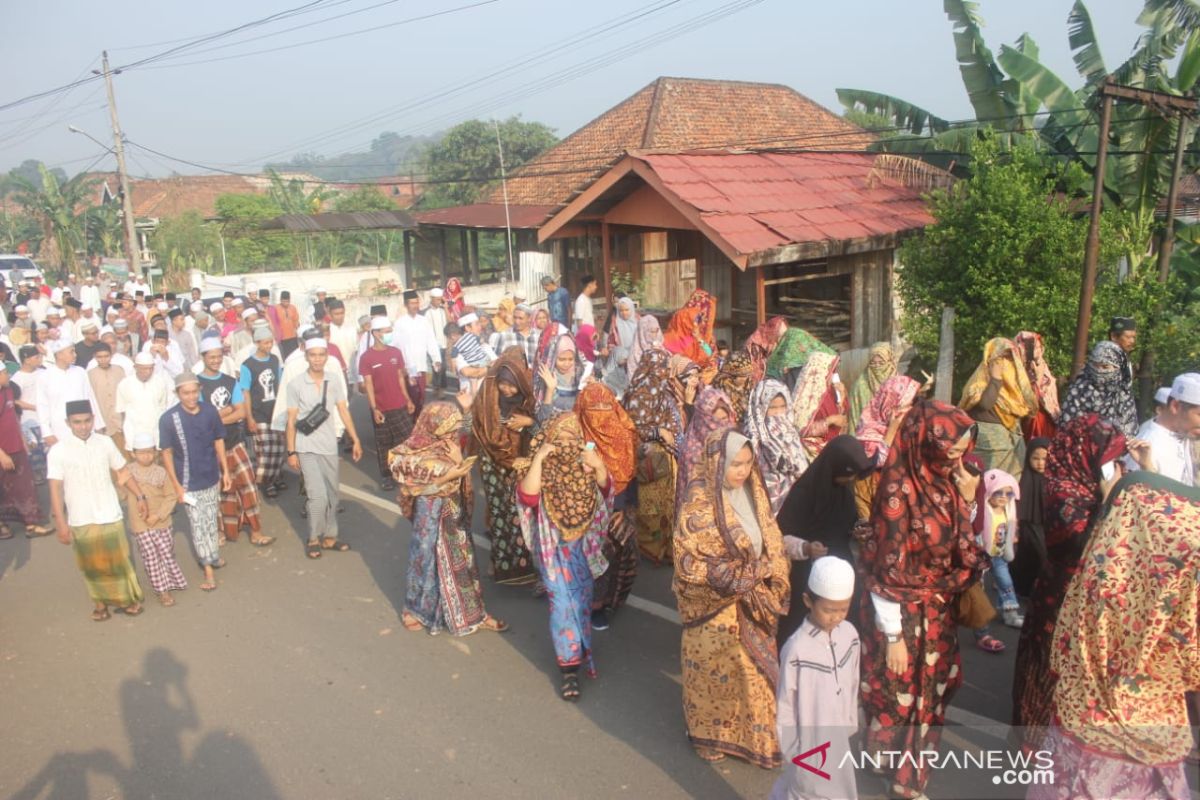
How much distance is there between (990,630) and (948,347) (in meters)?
5.31

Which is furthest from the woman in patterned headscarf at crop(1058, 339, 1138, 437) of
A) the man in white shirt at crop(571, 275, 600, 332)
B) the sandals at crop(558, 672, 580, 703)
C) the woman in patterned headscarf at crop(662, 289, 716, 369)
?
the man in white shirt at crop(571, 275, 600, 332)

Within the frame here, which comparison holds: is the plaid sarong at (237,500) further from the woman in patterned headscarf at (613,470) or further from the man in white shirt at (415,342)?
the woman in patterned headscarf at (613,470)

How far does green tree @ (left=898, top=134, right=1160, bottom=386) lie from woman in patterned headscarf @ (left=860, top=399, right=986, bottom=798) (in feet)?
19.9

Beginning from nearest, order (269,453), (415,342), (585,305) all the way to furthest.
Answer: (269,453) < (415,342) < (585,305)

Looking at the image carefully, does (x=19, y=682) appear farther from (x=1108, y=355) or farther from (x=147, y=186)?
(x=147, y=186)

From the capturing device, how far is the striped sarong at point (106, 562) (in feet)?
20.9

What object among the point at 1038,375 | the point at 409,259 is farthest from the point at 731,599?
the point at 409,259

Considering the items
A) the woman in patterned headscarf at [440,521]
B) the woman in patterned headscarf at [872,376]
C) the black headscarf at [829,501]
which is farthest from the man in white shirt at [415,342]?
the black headscarf at [829,501]

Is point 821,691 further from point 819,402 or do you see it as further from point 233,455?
point 233,455

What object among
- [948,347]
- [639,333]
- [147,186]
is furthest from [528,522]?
[147,186]

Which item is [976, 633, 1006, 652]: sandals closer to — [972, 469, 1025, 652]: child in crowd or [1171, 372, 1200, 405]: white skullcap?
[972, 469, 1025, 652]: child in crowd

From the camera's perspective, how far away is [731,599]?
4.18 m

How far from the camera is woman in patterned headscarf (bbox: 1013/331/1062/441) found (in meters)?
6.81

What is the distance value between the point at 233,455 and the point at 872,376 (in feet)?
17.7
